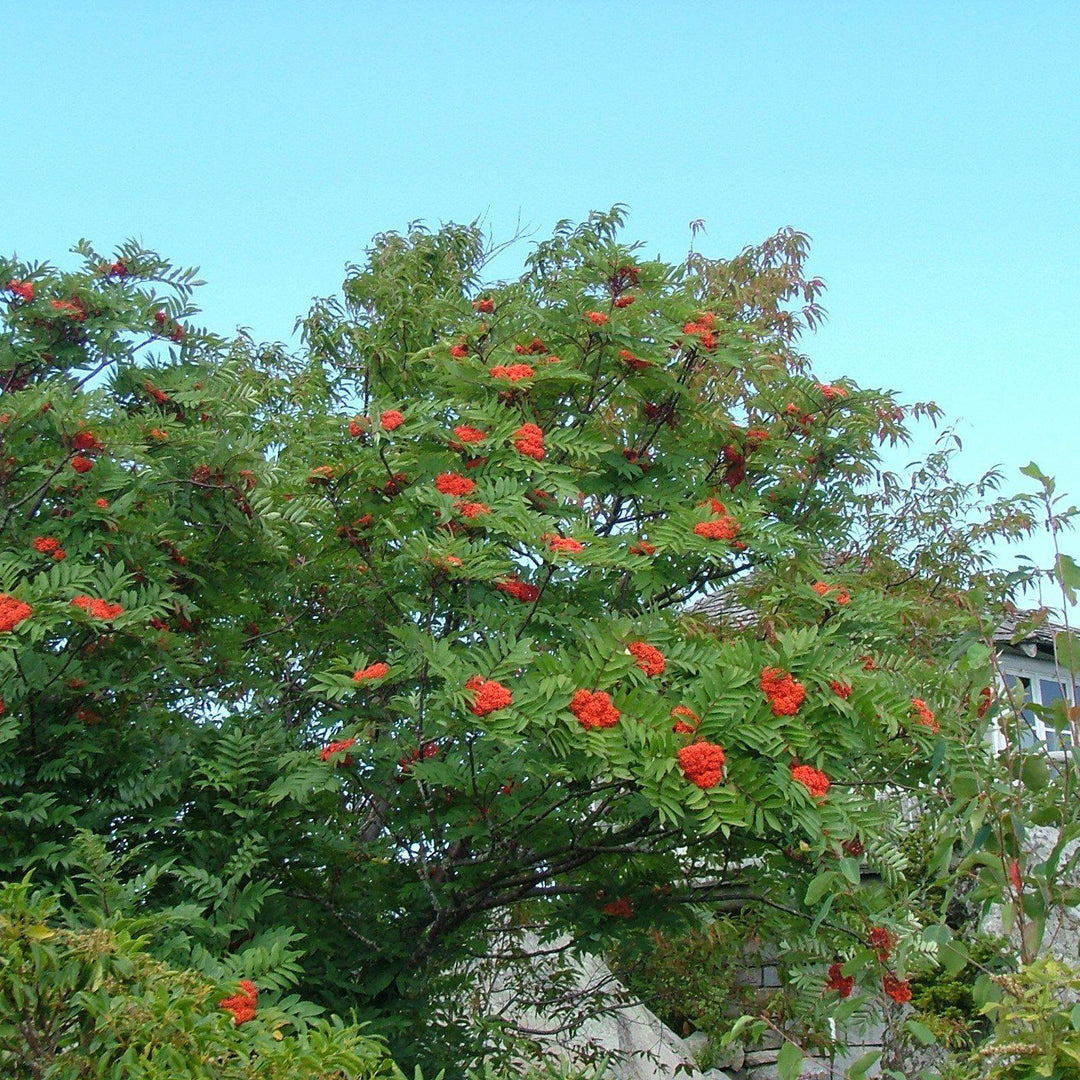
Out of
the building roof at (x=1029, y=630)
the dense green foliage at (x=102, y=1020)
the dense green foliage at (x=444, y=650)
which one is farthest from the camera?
the dense green foliage at (x=444, y=650)

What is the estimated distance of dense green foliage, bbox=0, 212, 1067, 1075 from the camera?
5109 millimetres

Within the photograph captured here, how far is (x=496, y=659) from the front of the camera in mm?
5086

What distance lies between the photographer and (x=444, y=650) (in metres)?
5.12

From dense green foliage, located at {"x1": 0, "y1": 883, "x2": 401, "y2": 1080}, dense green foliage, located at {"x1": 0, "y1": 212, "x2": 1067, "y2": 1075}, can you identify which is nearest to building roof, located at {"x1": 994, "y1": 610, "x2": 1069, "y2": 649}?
dense green foliage, located at {"x1": 0, "y1": 212, "x2": 1067, "y2": 1075}

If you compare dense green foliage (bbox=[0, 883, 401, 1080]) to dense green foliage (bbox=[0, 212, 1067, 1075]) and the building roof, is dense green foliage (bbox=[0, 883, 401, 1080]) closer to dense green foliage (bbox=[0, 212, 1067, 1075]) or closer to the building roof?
dense green foliage (bbox=[0, 212, 1067, 1075])

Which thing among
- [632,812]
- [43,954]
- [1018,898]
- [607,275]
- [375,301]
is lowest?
[43,954]

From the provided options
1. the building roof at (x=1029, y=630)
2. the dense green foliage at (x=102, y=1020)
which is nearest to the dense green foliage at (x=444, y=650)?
the building roof at (x=1029, y=630)

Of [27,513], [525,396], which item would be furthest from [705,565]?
[27,513]

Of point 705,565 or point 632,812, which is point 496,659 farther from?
point 705,565

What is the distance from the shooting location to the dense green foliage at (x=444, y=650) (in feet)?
16.8

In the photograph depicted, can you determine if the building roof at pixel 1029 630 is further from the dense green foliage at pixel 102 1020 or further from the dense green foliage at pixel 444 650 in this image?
the dense green foliage at pixel 102 1020

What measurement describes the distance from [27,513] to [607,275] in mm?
3233

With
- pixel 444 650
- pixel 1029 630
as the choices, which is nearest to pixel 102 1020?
pixel 444 650

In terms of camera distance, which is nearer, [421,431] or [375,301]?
[421,431]
